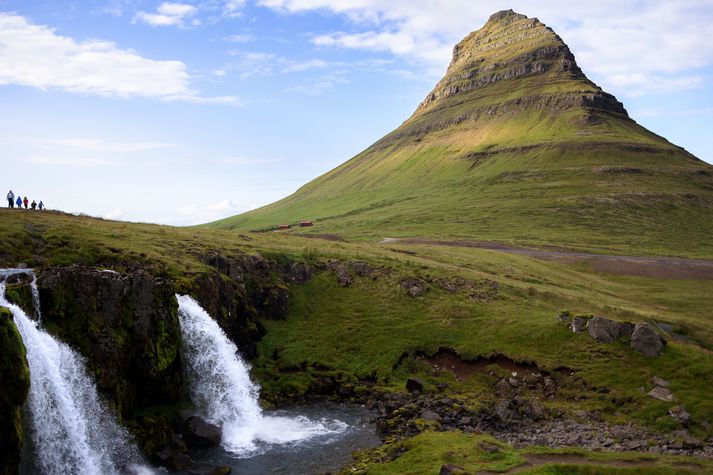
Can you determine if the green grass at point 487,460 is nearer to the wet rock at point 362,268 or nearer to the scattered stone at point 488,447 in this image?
the scattered stone at point 488,447

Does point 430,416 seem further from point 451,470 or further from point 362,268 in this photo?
A: point 362,268

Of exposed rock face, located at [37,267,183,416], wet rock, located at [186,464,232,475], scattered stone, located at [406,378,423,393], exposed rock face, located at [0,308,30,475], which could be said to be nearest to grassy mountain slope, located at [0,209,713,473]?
scattered stone, located at [406,378,423,393]

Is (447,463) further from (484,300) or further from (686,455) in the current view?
(484,300)

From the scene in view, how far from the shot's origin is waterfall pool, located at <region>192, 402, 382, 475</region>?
37938 millimetres

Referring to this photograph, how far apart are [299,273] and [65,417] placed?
36520 mm

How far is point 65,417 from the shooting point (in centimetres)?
3419

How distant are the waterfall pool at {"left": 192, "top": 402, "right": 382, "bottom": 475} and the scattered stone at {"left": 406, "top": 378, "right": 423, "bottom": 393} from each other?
6.05 meters

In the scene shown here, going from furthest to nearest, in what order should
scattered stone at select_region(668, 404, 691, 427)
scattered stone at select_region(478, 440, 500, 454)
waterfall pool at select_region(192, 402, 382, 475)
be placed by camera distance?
1. scattered stone at select_region(668, 404, 691, 427)
2. waterfall pool at select_region(192, 402, 382, 475)
3. scattered stone at select_region(478, 440, 500, 454)

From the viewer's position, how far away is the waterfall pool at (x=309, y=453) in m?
37.9

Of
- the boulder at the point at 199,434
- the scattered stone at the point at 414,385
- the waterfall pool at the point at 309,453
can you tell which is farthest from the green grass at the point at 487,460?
the scattered stone at the point at 414,385

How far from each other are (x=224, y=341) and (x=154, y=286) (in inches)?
334

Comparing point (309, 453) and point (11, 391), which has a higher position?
point (11, 391)

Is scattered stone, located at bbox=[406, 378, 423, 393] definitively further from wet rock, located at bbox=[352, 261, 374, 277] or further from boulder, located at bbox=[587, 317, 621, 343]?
wet rock, located at bbox=[352, 261, 374, 277]

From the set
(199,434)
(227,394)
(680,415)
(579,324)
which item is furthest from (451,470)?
(579,324)
